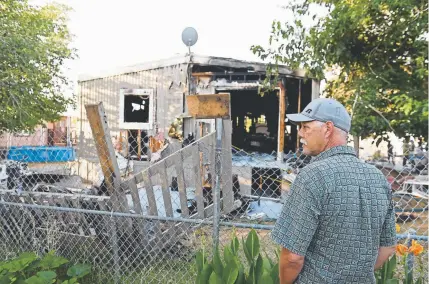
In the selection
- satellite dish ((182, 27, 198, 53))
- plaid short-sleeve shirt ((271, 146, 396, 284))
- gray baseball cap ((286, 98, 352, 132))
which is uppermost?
satellite dish ((182, 27, 198, 53))

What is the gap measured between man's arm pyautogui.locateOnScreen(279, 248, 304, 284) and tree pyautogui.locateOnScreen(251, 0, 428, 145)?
571 centimetres

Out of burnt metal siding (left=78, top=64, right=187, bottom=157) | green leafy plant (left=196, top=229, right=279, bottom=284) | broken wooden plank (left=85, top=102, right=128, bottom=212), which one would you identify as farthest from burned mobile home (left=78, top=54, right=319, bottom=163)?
green leafy plant (left=196, top=229, right=279, bottom=284)

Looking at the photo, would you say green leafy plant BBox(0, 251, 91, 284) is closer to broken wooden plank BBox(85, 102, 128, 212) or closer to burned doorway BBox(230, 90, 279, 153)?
broken wooden plank BBox(85, 102, 128, 212)

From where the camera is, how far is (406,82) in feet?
25.5

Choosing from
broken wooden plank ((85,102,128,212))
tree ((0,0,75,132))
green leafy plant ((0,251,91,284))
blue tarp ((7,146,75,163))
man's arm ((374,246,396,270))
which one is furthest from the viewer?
blue tarp ((7,146,75,163))

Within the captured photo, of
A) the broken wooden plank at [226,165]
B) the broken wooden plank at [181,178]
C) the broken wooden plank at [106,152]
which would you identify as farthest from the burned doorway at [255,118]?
the broken wooden plank at [106,152]

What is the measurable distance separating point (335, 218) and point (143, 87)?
35.0 ft

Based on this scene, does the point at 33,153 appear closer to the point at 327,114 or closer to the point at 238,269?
the point at 238,269

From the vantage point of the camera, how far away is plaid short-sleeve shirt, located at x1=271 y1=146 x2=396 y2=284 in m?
1.70

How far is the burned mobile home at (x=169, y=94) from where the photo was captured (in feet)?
34.7

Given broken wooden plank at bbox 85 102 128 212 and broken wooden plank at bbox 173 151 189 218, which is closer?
broken wooden plank at bbox 85 102 128 212

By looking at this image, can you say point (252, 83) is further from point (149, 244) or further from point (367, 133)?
point (149, 244)

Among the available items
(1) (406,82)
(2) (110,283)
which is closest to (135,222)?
(2) (110,283)

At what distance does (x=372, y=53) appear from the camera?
8.38 m
